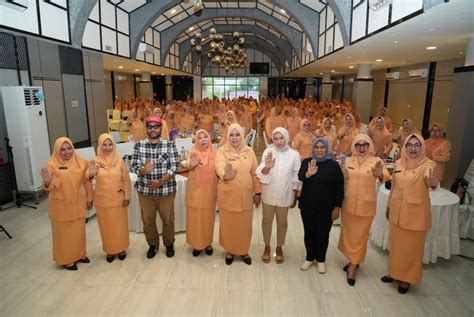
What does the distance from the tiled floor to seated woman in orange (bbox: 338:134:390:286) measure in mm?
412

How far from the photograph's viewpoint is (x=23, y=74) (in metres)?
6.59

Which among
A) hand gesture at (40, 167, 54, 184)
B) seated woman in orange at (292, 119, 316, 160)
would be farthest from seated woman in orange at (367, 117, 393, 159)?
hand gesture at (40, 167, 54, 184)

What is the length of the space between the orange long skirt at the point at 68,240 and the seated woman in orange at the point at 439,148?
546 centimetres

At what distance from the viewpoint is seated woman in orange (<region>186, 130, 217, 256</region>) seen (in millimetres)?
3777

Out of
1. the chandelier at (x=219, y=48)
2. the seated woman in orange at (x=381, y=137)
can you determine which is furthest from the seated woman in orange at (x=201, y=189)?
the chandelier at (x=219, y=48)

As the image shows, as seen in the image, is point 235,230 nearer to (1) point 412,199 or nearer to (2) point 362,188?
(2) point 362,188

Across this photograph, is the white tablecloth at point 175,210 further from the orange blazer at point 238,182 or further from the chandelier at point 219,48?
the chandelier at point 219,48

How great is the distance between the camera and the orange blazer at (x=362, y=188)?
333 cm

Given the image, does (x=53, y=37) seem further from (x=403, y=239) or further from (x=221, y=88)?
(x=221, y=88)

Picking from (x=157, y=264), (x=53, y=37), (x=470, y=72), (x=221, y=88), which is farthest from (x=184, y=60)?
(x=157, y=264)

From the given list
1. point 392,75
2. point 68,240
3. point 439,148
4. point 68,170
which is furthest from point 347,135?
point 392,75

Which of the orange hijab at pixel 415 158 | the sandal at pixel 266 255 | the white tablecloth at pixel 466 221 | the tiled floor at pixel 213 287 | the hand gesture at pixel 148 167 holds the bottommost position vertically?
the tiled floor at pixel 213 287

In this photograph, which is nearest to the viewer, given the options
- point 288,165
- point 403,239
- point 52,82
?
point 403,239

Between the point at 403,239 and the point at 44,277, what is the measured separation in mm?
3944
